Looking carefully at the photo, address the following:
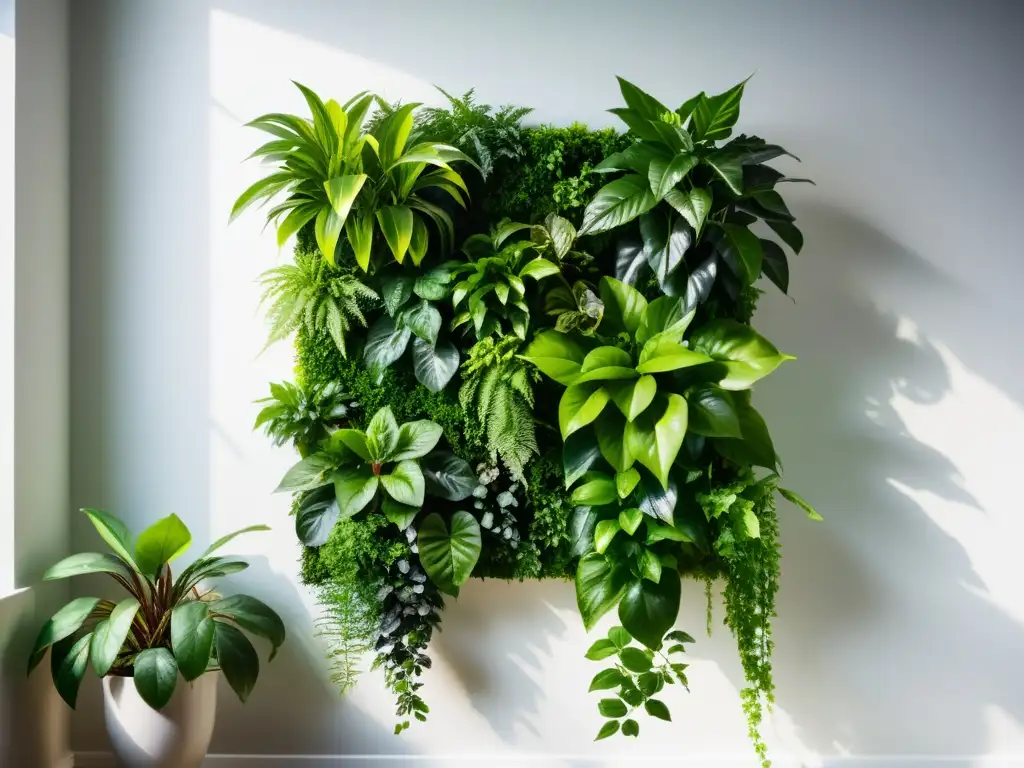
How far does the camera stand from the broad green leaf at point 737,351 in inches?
81.8

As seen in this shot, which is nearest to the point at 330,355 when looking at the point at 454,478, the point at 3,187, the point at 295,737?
the point at 454,478

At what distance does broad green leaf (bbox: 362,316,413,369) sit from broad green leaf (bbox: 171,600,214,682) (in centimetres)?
88

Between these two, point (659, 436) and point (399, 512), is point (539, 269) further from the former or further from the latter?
point (399, 512)

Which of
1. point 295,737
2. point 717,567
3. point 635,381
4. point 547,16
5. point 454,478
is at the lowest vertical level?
point 295,737

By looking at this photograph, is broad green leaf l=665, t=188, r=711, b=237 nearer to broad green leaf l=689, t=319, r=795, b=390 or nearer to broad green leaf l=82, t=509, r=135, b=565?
broad green leaf l=689, t=319, r=795, b=390

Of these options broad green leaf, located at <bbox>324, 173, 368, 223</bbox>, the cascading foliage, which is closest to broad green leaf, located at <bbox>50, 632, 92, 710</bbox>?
the cascading foliage

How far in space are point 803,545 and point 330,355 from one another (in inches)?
69.5

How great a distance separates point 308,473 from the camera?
219 centimetres

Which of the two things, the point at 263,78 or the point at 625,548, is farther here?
the point at 263,78

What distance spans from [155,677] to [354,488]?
2.38 feet

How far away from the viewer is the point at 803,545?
2.52 meters

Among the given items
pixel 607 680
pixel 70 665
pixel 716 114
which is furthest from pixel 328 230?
pixel 607 680

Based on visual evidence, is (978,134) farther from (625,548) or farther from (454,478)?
(454,478)

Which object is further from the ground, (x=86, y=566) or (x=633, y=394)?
(x=633, y=394)
